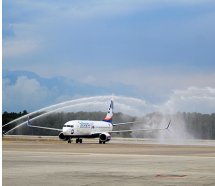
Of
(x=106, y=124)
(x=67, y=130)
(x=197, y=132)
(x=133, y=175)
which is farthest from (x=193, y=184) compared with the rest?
(x=197, y=132)

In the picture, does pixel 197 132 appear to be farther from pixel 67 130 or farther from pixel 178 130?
pixel 67 130

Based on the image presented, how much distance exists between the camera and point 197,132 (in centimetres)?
12962

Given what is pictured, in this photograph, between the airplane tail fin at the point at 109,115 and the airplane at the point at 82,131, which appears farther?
the airplane tail fin at the point at 109,115

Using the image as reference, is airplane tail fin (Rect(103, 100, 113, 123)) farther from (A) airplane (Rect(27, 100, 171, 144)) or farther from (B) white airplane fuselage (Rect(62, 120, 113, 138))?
(A) airplane (Rect(27, 100, 171, 144))

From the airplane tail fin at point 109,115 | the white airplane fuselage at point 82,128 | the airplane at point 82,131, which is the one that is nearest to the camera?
the white airplane fuselage at point 82,128

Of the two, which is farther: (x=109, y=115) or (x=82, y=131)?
(x=109, y=115)

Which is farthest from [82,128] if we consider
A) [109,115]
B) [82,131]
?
[109,115]

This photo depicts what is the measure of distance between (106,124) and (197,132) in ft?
114

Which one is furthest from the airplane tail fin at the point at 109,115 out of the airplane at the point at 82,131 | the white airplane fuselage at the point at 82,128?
the airplane at the point at 82,131

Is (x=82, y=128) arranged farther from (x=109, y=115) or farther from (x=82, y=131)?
(x=109, y=115)

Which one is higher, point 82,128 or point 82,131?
point 82,128

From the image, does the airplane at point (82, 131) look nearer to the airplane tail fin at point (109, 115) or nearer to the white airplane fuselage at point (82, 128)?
the white airplane fuselage at point (82, 128)

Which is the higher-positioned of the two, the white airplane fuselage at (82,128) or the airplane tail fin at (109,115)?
the airplane tail fin at (109,115)

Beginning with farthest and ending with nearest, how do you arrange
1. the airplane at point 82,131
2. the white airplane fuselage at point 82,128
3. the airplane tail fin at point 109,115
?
1. the airplane tail fin at point 109,115
2. the airplane at point 82,131
3. the white airplane fuselage at point 82,128
